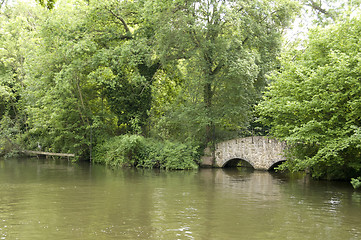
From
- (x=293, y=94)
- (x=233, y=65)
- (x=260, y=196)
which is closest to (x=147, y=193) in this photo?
(x=260, y=196)

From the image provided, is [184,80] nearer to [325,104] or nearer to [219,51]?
[219,51]

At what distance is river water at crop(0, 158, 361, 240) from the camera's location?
925 centimetres

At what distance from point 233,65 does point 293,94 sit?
5.57 metres

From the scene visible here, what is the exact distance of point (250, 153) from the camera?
2219 centimetres

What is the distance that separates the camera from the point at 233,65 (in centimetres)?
2161

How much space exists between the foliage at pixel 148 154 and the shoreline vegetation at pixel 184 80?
0.21 ft

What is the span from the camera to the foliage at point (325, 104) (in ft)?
48.4

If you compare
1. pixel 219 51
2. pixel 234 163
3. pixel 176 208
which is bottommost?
pixel 176 208

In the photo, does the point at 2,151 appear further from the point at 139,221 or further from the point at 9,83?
the point at 139,221

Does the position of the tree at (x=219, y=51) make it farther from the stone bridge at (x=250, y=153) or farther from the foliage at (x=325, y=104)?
the foliage at (x=325, y=104)

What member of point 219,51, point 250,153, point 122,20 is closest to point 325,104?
point 250,153

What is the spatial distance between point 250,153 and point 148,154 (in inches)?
238

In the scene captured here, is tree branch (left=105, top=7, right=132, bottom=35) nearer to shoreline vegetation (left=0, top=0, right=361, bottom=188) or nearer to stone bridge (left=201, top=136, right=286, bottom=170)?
shoreline vegetation (left=0, top=0, right=361, bottom=188)

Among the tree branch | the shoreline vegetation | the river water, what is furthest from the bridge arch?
the tree branch
